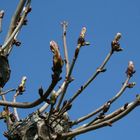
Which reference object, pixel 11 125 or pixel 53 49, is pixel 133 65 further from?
pixel 53 49

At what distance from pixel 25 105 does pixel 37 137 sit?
993 mm

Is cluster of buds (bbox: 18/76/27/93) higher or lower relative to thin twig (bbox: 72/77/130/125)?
higher

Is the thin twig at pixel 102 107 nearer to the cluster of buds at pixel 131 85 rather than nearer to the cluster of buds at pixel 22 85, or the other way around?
the cluster of buds at pixel 131 85

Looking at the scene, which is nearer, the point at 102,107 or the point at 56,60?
the point at 56,60

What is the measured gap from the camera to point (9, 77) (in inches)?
171

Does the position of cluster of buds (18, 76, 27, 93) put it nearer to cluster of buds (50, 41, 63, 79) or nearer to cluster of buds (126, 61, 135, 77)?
cluster of buds (126, 61, 135, 77)

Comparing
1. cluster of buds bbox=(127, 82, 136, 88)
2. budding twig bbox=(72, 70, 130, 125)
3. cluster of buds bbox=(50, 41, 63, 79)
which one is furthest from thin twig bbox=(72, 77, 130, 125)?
cluster of buds bbox=(50, 41, 63, 79)

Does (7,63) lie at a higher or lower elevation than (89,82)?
higher

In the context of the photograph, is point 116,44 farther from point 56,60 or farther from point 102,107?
point 56,60

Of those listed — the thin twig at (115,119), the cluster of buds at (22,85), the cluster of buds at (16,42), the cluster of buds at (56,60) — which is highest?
the cluster of buds at (16,42)

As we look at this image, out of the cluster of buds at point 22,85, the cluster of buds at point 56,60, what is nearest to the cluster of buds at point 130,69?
the cluster of buds at point 22,85

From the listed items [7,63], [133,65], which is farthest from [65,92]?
[133,65]

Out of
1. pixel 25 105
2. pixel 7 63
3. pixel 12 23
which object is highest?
pixel 12 23

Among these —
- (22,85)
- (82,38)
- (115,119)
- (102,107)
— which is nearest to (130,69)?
(102,107)
